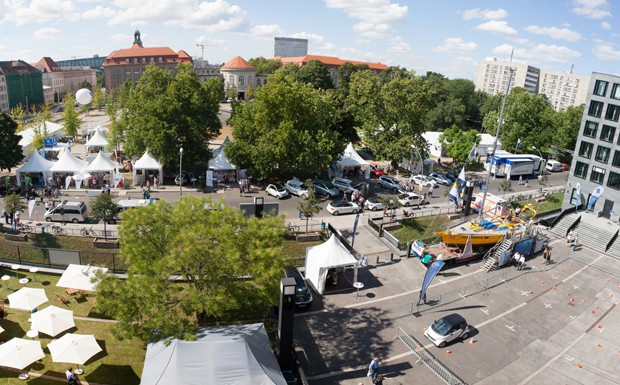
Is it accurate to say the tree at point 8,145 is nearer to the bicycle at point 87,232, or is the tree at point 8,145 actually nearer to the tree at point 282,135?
the bicycle at point 87,232

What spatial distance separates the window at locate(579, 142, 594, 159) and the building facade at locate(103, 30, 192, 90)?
119289mm

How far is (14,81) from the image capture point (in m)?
108

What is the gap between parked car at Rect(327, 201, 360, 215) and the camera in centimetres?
3778

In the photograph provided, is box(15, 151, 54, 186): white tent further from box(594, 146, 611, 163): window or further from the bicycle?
box(594, 146, 611, 163): window

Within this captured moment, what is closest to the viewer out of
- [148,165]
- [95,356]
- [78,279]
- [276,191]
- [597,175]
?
[95,356]

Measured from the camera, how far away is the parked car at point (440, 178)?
49.7m

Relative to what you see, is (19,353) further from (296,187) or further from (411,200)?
(411,200)

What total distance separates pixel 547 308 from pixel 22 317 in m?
30.4

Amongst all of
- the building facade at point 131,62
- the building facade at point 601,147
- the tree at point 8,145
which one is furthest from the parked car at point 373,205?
the building facade at point 131,62

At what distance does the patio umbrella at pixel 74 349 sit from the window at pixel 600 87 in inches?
1771

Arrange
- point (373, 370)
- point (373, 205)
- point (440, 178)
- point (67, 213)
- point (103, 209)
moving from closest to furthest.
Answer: point (373, 370) < point (103, 209) < point (67, 213) < point (373, 205) < point (440, 178)

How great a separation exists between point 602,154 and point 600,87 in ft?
20.5

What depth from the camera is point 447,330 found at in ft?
72.1

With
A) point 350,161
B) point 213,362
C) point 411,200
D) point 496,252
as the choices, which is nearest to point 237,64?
point 350,161
